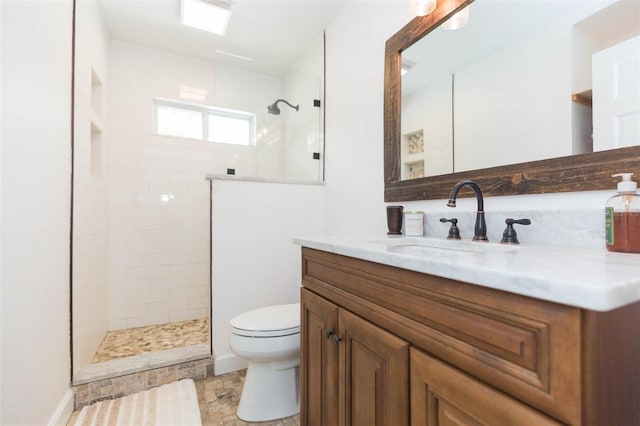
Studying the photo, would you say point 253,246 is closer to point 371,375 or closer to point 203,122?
point 371,375

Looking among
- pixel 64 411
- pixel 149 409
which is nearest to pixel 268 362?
pixel 149 409

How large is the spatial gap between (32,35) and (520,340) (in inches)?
74.5

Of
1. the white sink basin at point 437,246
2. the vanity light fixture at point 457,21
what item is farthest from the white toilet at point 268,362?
the vanity light fixture at point 457,21

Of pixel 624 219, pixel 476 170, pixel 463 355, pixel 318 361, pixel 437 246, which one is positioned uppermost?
pixel 476 170

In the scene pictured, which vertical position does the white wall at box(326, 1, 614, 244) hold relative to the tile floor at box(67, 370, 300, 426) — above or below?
above

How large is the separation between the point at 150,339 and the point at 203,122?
80.6 inches

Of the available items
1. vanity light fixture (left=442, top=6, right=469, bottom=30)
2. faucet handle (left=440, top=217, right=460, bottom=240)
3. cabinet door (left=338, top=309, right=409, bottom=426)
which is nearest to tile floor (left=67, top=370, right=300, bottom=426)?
cabinet door (left=338, top=309, right=409, bottom=426)

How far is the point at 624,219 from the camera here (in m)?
0.76

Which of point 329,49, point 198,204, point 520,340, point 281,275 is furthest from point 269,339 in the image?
point 329,49

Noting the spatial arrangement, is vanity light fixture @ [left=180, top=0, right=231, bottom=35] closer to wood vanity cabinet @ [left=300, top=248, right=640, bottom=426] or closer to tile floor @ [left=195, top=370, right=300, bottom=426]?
wood vanity cabinet @ [left=300, top=248, right=640, bottom=426]

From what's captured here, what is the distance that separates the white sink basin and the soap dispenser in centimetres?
22

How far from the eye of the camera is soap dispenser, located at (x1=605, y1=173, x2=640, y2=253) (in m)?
0.75

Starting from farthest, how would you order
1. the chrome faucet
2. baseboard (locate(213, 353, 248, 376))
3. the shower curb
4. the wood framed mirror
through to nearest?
baseboard (locate(213, 353, 248, 376))
the shower curb
the chrome faucet
the wood framed mirror

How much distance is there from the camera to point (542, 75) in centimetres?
102
